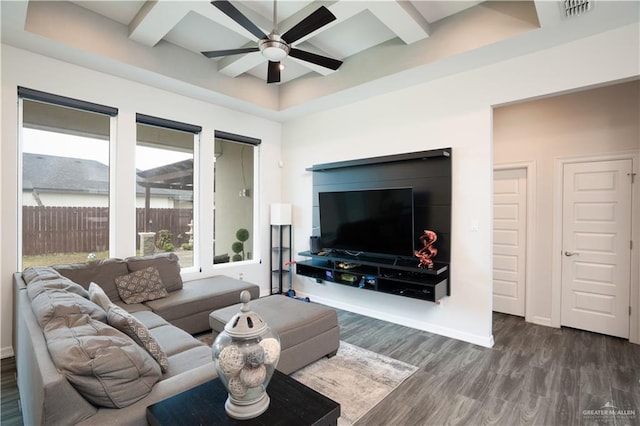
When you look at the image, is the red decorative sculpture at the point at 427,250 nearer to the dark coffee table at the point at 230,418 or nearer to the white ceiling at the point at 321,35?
the white ceiling at the point at 321,35

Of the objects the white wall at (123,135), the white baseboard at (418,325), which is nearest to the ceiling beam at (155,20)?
the white wall at (123,135)

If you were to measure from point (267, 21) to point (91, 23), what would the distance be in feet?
5.64

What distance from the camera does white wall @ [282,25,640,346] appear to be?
9.39ft

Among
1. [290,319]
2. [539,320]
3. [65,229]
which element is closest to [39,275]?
[65,229]

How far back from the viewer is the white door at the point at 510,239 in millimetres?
4102

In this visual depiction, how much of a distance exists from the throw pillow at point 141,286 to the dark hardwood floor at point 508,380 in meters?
1.00

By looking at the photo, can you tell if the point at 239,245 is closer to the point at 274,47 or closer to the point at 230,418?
the point at 274,47

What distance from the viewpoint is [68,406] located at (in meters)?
1.24

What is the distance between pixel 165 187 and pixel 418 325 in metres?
3.72

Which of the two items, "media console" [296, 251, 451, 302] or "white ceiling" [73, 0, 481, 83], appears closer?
"white ceiling" [73, 0, 481, 83]

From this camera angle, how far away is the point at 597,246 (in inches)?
142

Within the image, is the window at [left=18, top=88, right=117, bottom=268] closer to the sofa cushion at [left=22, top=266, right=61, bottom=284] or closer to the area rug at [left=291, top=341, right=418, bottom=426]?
the sofa cushion at [left=22, top=266, right=61, bottom=284]

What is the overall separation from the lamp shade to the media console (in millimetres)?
841

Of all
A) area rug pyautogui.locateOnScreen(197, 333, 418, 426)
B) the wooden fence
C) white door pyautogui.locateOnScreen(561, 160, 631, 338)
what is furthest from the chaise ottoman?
white door pyautogui.locateOnScreen(561, 160, 631, 338)
